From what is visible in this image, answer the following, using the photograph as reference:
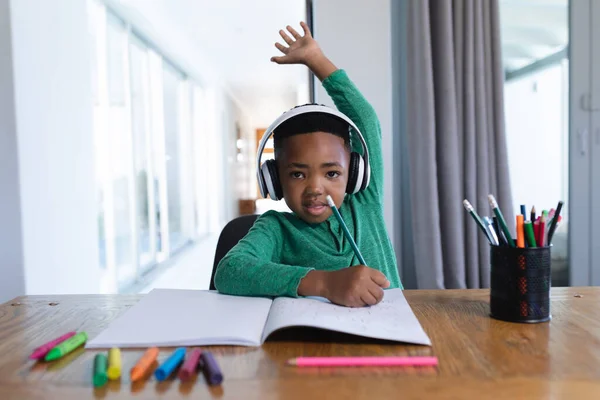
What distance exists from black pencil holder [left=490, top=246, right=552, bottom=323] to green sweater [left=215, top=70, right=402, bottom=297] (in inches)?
11.7

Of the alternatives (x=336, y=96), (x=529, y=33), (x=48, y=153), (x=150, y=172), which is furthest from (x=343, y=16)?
(x=150, y=172)

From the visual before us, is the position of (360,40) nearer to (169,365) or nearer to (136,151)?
(169,365)

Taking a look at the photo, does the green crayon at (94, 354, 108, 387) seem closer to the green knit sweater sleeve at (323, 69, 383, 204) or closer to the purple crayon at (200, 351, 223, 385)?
the purple crayon at (200, 351, 223, 385)

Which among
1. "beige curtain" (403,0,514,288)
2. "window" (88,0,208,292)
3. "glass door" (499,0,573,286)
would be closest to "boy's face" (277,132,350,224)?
"beige curtain" (403,0,514,288)

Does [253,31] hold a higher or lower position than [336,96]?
higher

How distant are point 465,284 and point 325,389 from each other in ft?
6.36

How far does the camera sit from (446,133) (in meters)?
2.24

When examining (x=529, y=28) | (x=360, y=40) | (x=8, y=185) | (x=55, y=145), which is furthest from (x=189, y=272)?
(x=529, y=28)

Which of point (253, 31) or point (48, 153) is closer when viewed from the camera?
point (48, 153)

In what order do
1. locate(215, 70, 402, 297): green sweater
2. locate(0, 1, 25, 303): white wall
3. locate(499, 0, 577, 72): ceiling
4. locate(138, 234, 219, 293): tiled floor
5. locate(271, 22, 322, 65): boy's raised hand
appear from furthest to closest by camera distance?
1. locate(138, 234, 219, 293): tiled floor
2. locate(499, 0, 577, 72): ceiling
3. locate(0, 1, 25, 303): white wall
4. locate(271, 22, 322, 65): boy's raised hand
5. locate(215, 70, 402, 297): green sweater

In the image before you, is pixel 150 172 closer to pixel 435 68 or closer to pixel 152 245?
pixel 152 245

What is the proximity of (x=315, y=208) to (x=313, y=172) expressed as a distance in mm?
69

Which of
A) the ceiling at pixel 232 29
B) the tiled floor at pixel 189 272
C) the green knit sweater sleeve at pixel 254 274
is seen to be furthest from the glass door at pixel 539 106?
the tiled floor at pixel 189 272

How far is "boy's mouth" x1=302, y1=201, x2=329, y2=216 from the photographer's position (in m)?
0.94
